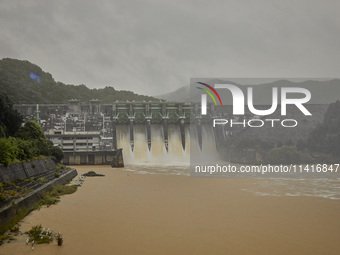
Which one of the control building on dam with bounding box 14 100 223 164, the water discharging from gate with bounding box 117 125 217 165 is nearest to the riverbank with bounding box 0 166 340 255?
the water discharging from gate with bounding box 117 125 217 165

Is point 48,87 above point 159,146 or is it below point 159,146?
above

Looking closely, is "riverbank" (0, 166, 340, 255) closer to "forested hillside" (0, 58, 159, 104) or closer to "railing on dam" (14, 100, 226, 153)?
"railing on dam" (14, 100, 226, 153)

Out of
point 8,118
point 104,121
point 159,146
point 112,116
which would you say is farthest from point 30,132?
point 112,116

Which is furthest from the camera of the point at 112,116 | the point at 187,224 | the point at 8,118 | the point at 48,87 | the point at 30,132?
the point at 48,87

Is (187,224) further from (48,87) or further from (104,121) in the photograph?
(48,87)

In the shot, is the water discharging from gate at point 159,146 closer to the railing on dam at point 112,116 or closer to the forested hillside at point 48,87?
the railing on dam at point 112,116

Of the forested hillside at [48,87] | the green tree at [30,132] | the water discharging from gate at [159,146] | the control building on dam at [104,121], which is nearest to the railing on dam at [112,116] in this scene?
the control building on dam at [104,121]
